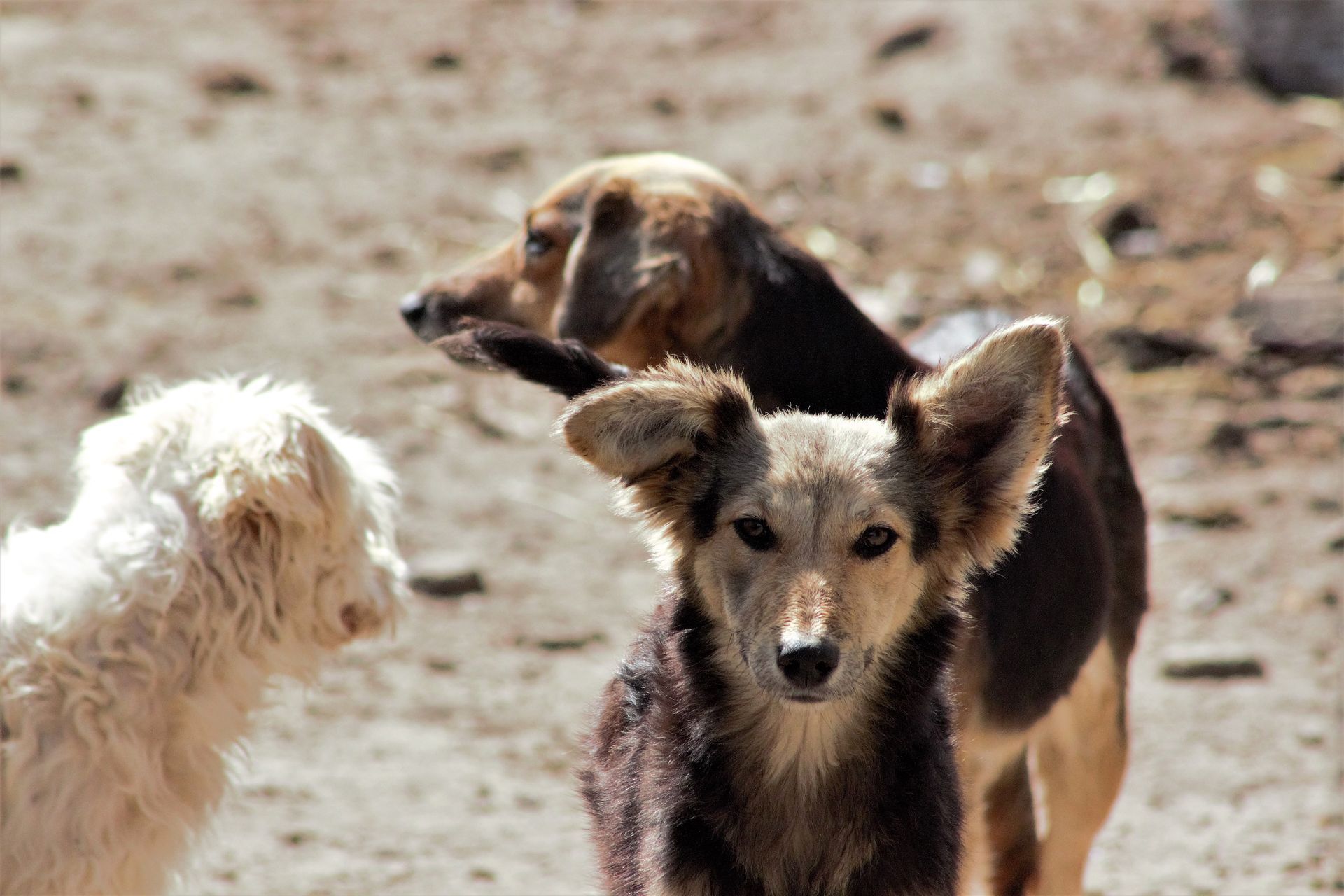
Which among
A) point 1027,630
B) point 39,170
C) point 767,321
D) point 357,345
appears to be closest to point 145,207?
point 39,170

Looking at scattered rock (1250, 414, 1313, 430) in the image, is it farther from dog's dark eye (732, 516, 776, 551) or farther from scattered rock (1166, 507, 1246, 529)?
dog's dark eye (732, 516, 776, 551)

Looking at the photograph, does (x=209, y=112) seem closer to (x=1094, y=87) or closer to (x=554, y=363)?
(x=1094, y=87)

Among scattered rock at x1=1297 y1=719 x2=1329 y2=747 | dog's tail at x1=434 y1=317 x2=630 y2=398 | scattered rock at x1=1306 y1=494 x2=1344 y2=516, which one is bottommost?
scattered rock at x1=1306 y1=494 x2=1344 y2=516

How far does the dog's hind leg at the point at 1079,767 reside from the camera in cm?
529

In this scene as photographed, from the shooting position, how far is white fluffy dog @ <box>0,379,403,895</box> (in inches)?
157

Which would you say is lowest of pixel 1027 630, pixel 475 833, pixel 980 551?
pixel 475 833

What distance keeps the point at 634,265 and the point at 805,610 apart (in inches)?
68.5

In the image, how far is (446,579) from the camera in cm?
746

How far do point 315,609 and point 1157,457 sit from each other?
5628 mm

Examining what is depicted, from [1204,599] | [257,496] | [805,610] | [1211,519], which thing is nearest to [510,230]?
[1211,519]

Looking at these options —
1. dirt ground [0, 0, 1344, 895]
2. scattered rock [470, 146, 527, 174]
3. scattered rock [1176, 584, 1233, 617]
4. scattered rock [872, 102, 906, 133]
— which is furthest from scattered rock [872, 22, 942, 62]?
scattered rock [1176, 584, 1233, 617]

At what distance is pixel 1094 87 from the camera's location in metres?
12.2

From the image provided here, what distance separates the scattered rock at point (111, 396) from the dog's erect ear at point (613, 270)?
13.5 ft

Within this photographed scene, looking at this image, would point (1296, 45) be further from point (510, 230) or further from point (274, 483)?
point (274, 483)
